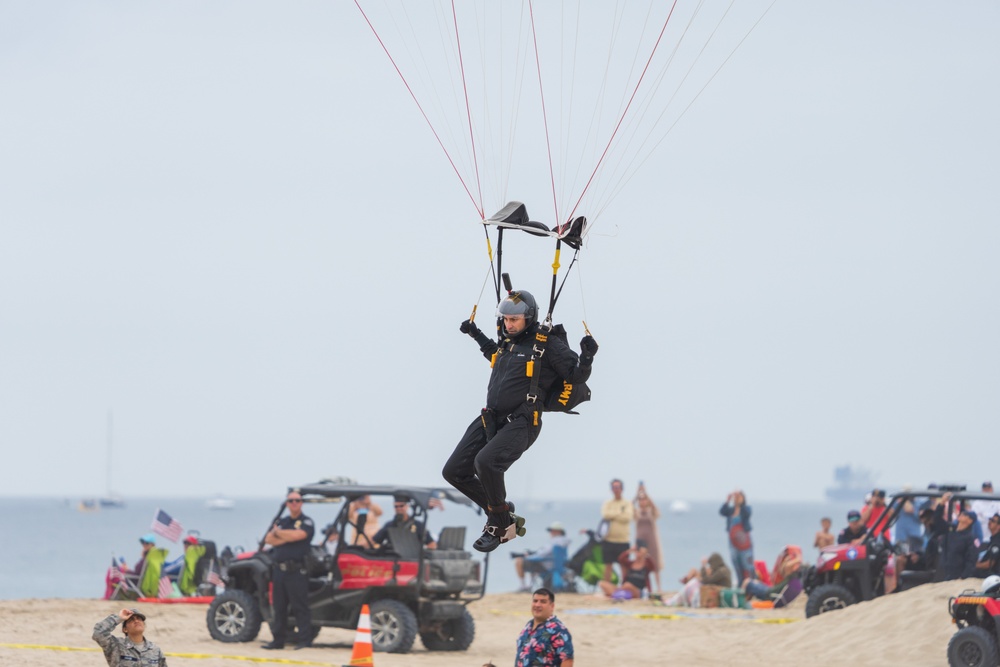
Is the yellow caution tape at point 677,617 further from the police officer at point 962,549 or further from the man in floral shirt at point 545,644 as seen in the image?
the man in floral shirt at point 545,644

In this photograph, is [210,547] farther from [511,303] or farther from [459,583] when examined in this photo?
[511,303]

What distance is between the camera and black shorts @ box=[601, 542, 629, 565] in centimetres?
2342

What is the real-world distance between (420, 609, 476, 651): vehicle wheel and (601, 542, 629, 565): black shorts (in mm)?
6474

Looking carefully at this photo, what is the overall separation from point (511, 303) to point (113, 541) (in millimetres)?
100957

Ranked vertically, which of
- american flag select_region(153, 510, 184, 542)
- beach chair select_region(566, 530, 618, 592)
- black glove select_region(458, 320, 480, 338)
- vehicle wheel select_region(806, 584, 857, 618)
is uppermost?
black glove select_region(458, 320, 480, 338)

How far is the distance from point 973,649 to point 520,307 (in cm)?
729

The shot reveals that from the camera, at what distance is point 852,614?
695 inches

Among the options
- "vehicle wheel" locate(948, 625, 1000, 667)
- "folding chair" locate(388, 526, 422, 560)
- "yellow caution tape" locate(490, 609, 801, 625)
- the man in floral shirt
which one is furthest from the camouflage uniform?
"yellow caution tape" locate(490, 609, 801, 625)

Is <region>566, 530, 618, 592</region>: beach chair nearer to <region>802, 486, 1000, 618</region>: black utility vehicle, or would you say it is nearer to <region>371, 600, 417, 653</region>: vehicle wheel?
<region>802, 486, 1000, 618</region>: black utility vehicle

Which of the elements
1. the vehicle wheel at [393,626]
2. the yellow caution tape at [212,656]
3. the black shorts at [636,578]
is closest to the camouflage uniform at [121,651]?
the yellow caution tape at [212,656]

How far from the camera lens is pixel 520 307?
380 inches

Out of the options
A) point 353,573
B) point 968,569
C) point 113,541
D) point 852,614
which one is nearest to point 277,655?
→ point 353,573

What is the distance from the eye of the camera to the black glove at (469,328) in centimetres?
988

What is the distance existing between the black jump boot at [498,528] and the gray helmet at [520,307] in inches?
47.2
